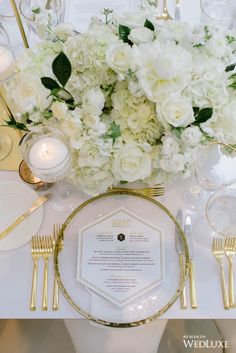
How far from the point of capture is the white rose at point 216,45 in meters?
0.78

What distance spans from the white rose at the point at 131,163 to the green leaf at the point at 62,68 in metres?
0.19

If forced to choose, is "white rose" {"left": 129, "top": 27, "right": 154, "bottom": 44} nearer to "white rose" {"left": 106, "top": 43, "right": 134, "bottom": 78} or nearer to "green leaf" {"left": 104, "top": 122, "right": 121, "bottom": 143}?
"white rose" {"left": 106, "top": 43, "right": 134, "bottom": 78}

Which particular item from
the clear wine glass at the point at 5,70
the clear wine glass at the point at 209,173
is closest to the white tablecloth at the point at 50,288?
the clear wine glass at the point at 209,173

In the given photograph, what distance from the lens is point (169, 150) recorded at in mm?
754

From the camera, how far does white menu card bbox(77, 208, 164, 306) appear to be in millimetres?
919

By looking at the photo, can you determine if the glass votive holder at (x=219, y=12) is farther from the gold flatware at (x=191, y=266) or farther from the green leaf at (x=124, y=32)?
the gold flatware at (x=191, y=266)

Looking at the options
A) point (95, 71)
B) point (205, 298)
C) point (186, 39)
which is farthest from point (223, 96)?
point (205, 298)

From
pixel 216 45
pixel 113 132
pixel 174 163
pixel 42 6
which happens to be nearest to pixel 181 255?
pixel 174 163

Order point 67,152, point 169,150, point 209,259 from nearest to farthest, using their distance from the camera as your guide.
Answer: point 169,150 < point 67,152 < point 209,259

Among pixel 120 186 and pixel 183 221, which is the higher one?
pixel 120 186

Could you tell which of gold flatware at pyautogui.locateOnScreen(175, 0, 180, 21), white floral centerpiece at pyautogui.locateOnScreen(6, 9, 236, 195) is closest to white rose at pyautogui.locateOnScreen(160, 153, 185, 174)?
white floral centerpiece at pyautogui.locateOnScreen(6, 9, 236, 195)

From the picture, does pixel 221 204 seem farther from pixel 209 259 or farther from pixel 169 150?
pixel 169 150

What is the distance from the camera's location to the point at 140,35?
76 cm

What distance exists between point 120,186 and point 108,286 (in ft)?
0.92
